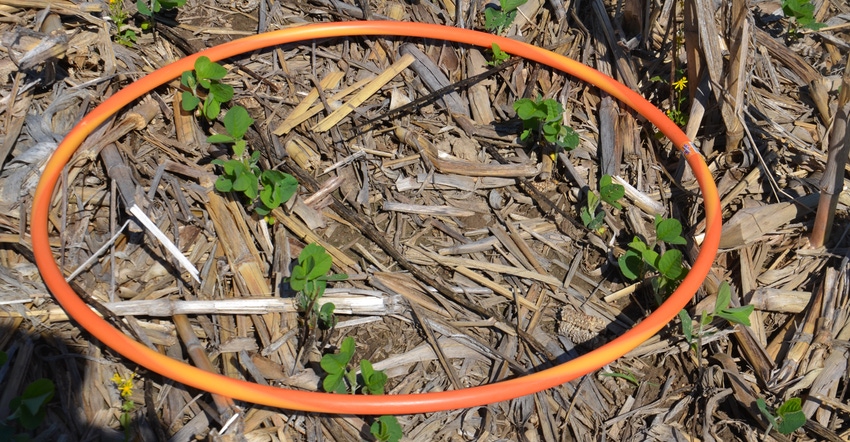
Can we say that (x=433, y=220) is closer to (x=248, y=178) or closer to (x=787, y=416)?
(x=248, y=178)

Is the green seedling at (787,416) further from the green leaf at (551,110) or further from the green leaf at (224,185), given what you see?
the green leaf at (224,185)

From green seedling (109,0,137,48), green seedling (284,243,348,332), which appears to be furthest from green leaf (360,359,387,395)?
green seedling (109,0,137,48)

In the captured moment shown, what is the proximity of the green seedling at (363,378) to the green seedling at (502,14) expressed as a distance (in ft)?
6.48

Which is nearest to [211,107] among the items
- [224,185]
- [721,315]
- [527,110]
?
[224,185]

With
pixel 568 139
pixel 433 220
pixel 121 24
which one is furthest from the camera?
pixel 121 24

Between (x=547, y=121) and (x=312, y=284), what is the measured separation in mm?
1403

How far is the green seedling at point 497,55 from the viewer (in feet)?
12.5

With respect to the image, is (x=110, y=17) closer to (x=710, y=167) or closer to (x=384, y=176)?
(x=384, y=176)

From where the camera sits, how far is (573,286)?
3260 millimetres

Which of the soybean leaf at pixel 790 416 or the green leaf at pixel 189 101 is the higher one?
the green leaf at pixel 189 101

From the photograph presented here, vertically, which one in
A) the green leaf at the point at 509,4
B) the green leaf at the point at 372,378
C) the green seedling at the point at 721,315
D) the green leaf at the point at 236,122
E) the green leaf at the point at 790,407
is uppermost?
the green leaf at the point at 509,4

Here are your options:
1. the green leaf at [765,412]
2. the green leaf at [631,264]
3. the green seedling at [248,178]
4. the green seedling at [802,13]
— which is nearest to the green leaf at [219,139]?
the green seedling at [248,178]

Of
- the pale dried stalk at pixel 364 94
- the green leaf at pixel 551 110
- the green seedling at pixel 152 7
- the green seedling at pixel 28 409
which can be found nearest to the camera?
the green seedling at pixel 28 409

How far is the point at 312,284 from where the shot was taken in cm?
281
